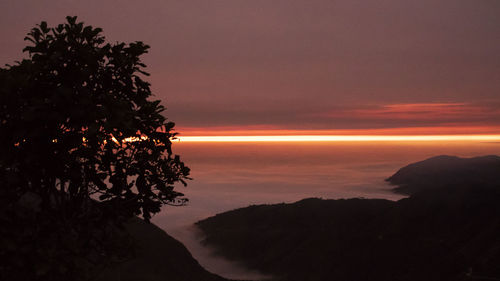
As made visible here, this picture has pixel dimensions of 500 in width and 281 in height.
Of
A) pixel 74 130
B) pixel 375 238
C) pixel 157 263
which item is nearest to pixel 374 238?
pixel 375 238

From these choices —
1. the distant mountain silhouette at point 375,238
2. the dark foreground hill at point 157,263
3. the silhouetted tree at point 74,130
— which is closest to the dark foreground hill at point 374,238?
the distant mountain silhouette at point 375,238

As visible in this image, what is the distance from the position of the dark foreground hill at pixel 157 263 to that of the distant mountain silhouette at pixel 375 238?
137 feet

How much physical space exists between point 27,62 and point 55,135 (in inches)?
80.4

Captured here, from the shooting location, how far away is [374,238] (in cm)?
10756

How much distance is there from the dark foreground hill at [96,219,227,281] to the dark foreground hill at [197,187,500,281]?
136 feet

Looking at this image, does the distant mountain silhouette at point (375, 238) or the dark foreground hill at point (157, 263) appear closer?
the dark foreground hill at point (157, 263)

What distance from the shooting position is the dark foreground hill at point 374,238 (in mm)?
86062

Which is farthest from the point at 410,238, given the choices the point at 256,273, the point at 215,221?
the point at 215,221

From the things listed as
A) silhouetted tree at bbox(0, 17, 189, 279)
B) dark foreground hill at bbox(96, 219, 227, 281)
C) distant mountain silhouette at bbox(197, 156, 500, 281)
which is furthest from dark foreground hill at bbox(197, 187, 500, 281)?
silhouetted tree at bbox(0, 17, 189, 279)

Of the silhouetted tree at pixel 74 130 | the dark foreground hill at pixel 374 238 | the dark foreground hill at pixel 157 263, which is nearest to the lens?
the silhouetted tree at pixel 74 130

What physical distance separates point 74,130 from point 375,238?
10700 centimetres

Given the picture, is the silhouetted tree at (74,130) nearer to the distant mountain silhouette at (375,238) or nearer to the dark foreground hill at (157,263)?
the dark foreground hill at (157,263)

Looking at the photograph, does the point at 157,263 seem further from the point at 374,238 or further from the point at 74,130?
the point at 374,238

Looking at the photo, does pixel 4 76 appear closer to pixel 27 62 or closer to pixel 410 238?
pixel 27 62
